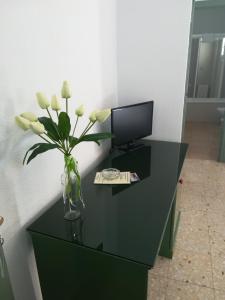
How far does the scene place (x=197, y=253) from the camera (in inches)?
76.2

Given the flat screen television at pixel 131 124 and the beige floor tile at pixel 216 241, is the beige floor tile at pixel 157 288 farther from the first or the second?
the flat screen television at pixel 131 124

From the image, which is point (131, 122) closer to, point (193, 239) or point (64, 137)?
point (64, 137)

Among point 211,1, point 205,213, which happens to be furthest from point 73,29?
point 211,1

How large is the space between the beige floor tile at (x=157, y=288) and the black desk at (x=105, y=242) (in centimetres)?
64

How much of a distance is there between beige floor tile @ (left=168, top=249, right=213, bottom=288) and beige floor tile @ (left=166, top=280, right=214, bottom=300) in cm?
4

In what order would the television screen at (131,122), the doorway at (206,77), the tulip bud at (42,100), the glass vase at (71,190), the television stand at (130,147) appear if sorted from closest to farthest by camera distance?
1. the tulip bud at (42,100)
2. the glass vase at (71,190)
3. the television screen at (131,122)
4. the television stand at (130,147)
5. the doorway at (206,77)

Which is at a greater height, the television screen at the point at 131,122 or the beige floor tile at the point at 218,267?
the television screen at the point at 131,122

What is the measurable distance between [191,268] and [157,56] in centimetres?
178

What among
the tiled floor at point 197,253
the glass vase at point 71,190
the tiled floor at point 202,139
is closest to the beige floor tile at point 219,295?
the tiled floor at point 197,253

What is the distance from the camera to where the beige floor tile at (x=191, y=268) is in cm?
171

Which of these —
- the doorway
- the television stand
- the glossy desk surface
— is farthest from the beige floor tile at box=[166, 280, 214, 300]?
the doorway

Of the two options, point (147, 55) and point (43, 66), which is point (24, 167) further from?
point (147, 55)

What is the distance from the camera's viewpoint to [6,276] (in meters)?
0.96

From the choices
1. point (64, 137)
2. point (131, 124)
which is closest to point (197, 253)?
point (131, 124)
